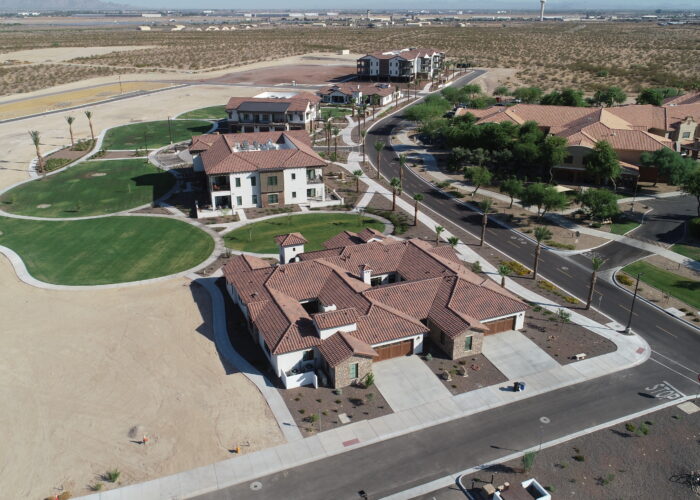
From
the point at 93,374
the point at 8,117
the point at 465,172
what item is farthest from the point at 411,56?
the point at 93,374

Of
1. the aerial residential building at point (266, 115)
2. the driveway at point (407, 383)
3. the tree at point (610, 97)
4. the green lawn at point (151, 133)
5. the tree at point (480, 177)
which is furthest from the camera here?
the tree at point (610, 97)

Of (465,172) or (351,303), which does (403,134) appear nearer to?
(465,172)

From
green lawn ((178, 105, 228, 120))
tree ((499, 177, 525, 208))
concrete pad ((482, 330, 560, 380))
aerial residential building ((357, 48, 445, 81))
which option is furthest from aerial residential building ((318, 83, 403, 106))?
concrete pad ((482, 330, 560, 380))

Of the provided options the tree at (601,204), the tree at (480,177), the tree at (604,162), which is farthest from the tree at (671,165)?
the tree at (480,177)

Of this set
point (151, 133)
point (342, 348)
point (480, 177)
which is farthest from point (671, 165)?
point (151, 133)

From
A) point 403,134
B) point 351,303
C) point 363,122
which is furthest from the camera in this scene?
point 363,122

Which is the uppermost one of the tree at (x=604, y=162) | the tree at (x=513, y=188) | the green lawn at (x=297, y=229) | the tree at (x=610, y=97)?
the tree at (x=610, y=97)

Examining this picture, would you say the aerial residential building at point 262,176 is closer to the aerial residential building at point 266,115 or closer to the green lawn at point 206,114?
the aerial residential building at point 266,115
